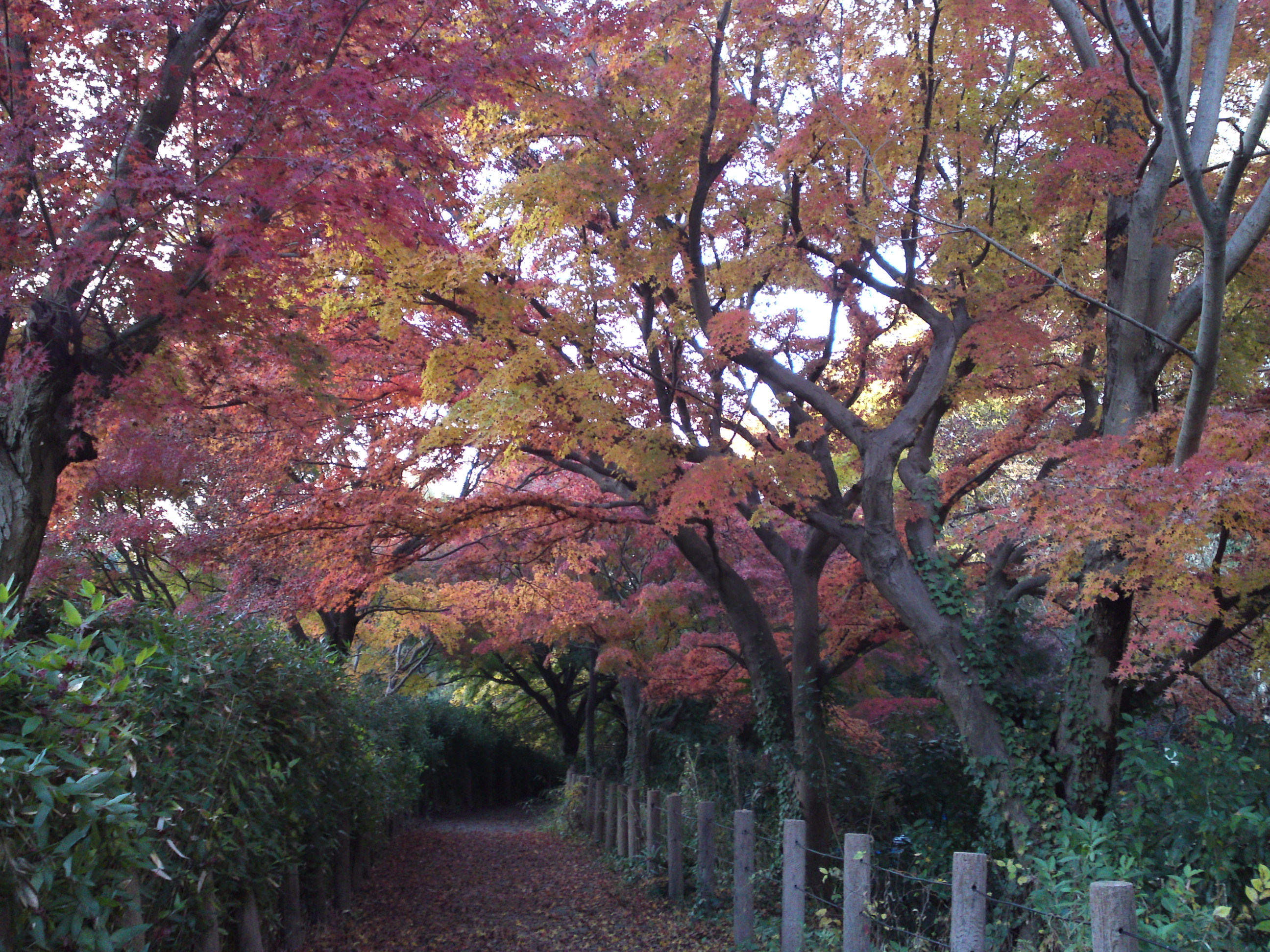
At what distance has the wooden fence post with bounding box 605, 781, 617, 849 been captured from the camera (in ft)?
42.5

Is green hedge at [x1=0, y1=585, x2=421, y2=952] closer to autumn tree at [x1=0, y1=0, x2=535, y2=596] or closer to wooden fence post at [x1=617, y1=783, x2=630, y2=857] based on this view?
autumn tree at [x1=0, y1=0, x2=535, y2=596]

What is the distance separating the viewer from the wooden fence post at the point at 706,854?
843cm

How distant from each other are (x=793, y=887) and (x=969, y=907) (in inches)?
85.5

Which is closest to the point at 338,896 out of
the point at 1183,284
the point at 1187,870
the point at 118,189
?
the point at 118,189

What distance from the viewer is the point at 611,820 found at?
42.8ft

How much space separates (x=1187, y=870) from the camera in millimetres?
4188

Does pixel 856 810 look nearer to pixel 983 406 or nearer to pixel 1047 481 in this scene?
pixel 1047 481

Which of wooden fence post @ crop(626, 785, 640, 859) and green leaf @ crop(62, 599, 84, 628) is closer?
green leaf @ crop(62, 599, 84, 628)

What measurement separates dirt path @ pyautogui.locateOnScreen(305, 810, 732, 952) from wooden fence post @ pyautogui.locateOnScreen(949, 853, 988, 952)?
3573mm

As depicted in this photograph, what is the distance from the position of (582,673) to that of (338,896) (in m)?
18.8

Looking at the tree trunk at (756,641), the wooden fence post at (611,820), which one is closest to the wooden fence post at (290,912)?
the tree trunk at (756,641)

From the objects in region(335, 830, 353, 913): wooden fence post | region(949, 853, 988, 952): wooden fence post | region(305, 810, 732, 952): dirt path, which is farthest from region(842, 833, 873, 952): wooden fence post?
region(335, 830, 353, 913): wooden fence post

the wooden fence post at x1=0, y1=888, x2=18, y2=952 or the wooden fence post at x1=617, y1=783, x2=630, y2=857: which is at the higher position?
the wooden fence post at x1=0, y1=888, x2=18, y2=952

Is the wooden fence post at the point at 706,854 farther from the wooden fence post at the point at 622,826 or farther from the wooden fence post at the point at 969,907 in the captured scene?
the wooden fence post at the point at 969,907
